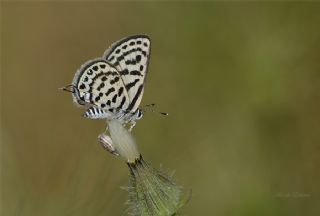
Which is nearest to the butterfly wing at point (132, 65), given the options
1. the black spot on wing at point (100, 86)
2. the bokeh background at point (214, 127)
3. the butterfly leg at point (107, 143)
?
the black spot on wing at point (100, 86)

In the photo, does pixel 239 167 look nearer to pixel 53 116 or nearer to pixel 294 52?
pixel 294 52

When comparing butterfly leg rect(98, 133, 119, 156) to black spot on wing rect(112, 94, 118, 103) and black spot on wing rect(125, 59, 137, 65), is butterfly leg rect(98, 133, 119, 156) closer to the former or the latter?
black spot on wing rect(112, 94, 118, 103)

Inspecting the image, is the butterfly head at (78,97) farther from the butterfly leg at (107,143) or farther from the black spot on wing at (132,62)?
the butterfly leg at (107,143)

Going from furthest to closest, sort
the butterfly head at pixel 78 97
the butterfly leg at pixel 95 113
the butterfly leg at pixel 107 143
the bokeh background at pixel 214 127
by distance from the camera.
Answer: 1. the bokeh background at pixel 214 127
2. the butterfly head at pixel 78 97
3. the butterfly leg at pixel 95 113
4. the butterfly leg at pixel 107 143

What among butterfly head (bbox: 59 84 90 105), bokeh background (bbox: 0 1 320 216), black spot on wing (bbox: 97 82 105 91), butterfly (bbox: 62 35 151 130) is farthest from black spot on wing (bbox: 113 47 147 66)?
bokeh background (bbox: 0 1 320 216)

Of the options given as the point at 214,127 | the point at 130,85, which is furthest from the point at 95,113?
the point at 214,127

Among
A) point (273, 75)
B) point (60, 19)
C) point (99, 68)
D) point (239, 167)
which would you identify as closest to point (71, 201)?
point (99, 68)
